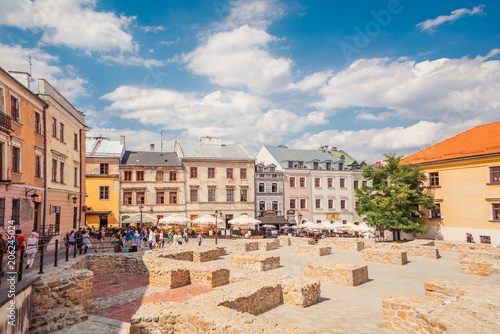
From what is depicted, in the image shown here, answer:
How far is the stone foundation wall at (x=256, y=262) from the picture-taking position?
16609 mm

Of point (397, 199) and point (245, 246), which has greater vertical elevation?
point (397, 199)

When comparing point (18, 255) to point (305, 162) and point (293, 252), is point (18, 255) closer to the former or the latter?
point (293, 252)

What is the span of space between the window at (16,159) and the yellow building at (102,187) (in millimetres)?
22202

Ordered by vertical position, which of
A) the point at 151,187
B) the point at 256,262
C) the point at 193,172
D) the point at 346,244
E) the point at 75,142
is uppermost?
the point at 75,142

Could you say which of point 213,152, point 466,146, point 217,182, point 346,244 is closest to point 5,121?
point 346,244

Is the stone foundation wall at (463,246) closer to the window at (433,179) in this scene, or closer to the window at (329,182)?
the window at (433,179)

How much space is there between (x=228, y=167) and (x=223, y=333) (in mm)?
37676

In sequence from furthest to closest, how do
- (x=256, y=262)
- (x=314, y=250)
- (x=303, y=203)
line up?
1. (x=303, y=203)
2. (x=314, y=250)
3. (x=256, y=262)

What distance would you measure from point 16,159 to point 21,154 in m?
0.41

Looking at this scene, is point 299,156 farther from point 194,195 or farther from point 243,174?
point 194,195

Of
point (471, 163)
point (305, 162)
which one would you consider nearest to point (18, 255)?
A: point (471, 163)

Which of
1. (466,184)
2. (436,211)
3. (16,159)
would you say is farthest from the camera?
(436,211)

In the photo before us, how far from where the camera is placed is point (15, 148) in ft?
56.1

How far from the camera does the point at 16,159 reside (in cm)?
1725
